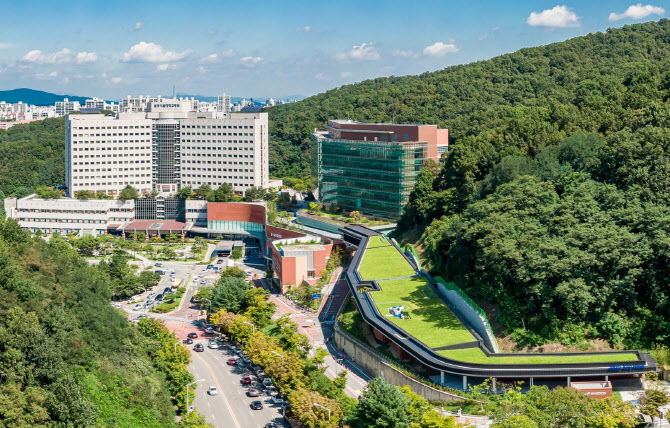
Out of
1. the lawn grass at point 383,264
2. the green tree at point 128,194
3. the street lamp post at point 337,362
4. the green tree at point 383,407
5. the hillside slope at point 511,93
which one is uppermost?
the hillside slope at point 511,93

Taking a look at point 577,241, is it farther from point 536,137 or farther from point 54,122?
point 54,122

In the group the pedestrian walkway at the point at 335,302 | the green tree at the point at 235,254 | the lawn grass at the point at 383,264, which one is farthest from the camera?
the green tree at the point at 235,254

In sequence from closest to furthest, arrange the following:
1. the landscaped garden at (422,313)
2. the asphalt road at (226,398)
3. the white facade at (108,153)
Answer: the landscaped garden at (422,313) < the asphalt road at (226,398) < the white facade at (108,153)

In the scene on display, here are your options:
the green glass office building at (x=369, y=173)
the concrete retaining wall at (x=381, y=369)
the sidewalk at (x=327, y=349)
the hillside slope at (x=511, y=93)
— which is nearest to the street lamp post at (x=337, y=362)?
the sidewalk at (x=327, y=349)

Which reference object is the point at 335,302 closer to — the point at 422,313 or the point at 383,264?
A: the point at 383,264

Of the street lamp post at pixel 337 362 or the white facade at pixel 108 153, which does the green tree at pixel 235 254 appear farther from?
the street lamp post at pixel 337 362

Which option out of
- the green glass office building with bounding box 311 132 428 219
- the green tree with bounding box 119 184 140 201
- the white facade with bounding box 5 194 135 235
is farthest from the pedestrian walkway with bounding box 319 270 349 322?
the green tree with bounding box 119 184 140 201
